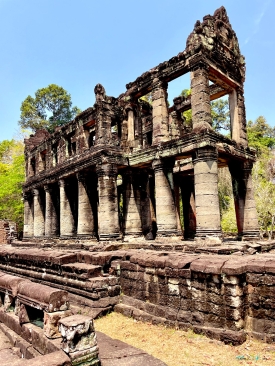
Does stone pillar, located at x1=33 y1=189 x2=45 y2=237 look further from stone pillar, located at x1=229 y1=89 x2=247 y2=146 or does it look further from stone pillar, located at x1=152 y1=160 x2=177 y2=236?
stone pillar, located at x1=229 y1=89 x2=247 y2=146

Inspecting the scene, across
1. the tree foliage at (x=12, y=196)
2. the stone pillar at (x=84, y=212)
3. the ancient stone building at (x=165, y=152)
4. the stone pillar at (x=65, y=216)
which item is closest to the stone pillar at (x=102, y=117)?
the ancient stone building at (x=165, y=152)

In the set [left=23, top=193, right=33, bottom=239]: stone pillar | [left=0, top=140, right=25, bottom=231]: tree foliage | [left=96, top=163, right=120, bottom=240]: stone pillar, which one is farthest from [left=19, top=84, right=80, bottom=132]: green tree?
[left=96, top=163, right=120, bottom=240]: stone pillar

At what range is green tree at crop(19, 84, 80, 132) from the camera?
131 feet

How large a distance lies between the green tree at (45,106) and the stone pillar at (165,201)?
31.5m

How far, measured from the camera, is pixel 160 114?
1156 cm

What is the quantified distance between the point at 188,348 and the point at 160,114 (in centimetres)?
868

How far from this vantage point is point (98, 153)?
12398 millimetres

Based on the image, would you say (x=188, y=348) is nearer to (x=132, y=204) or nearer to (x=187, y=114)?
(x=132, y=204)

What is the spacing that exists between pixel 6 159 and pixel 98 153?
3419 centimetres

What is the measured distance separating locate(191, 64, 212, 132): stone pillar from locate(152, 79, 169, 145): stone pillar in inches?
59.7

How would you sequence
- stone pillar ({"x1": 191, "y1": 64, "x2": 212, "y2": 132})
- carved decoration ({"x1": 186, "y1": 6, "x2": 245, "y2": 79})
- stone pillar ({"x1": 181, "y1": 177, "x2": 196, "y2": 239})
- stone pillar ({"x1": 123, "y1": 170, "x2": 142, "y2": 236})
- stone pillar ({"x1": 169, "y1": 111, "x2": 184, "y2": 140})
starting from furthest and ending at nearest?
stone pillar ({"x1": 181, "y1": 177, "x2": 196, "y2": 239})
stone pillar ({"x1": 169, "y1": 111, "x2": 184, "y2": 140})
stone pillar ({"x1": 123, "y1": 170, "x2": 142, "y2": 236})
carved decoration ({"x1": 186, "y1": 6, "x2": 245, "y2": 79})
stone pillar ({"x1": 191, "y1": 64, "x2": 212, "y2": 132})

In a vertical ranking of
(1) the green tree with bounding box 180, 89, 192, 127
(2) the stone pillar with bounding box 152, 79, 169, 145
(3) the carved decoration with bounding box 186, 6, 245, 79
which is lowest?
(2) the stone pillar with bounding box 152, 79, 169, 145

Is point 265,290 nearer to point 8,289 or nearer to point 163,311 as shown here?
point 163,311

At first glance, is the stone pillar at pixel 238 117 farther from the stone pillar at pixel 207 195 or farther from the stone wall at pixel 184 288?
the stone wall at pixel 184 288
